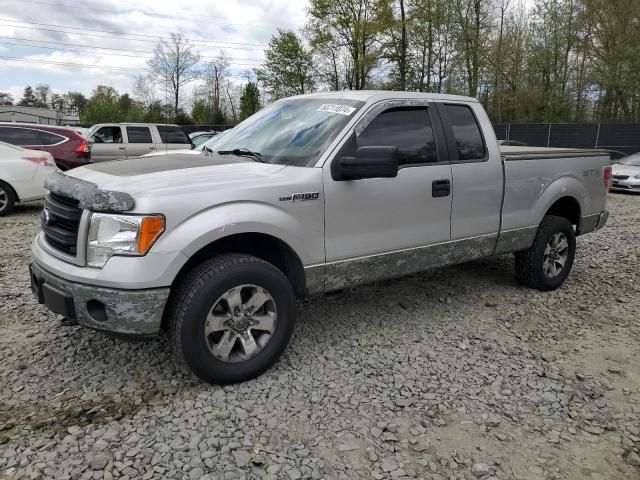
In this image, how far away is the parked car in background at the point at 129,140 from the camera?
46.9 ft

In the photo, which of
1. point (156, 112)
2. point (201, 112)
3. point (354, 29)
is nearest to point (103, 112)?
point (156, 112)

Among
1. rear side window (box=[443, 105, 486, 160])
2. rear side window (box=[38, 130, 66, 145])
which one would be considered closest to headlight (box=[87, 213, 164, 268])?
rear side window (box=[443, 105, 486, 160])

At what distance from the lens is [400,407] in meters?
2.99

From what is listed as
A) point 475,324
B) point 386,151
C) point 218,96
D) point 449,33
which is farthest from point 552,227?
point 218,96

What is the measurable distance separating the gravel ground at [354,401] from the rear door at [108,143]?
1054 centimetres

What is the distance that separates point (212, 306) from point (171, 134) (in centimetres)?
1326

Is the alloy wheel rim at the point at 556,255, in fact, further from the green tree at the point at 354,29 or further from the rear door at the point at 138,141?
the green tree at the point at 354,29

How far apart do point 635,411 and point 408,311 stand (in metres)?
1.92

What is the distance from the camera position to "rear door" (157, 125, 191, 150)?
48.8ft

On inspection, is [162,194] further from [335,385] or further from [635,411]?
[635,411]

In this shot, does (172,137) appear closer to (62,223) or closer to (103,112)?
(62,223)

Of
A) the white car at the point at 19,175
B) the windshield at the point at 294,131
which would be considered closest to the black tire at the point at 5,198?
the white car at the point at 19,175

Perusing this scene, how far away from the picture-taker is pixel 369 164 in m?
3.25

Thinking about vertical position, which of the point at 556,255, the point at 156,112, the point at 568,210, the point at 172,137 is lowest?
the point at 556,255
